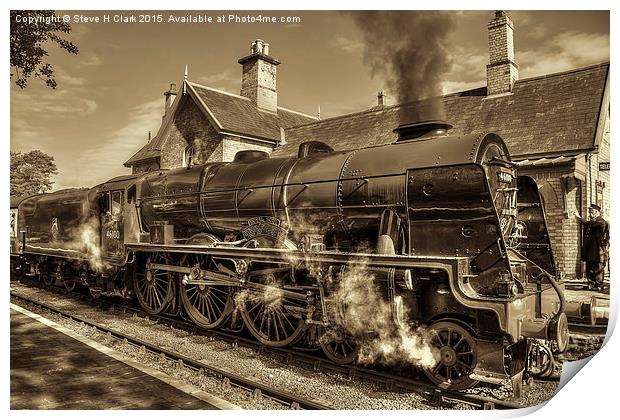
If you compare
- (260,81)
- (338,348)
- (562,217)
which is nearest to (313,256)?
(338,348)

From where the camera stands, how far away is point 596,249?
20.0 ft

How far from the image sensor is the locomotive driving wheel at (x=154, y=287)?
303 inches

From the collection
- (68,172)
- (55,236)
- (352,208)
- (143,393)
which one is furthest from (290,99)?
(55,236)

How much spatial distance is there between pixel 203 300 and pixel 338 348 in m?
2.46

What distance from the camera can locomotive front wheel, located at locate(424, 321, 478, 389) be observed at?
424 cm

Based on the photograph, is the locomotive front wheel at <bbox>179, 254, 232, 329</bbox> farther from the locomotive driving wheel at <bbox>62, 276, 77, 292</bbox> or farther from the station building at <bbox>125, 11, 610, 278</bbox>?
the locomotive driving wheel at <bbox>62, 276, 77, 292</bbox>

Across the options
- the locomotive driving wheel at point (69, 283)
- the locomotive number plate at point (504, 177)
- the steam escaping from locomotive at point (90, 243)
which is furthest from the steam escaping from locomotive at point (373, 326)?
the locomotive driving wheel at point (69, 283)

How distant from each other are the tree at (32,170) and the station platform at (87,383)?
6.84ft

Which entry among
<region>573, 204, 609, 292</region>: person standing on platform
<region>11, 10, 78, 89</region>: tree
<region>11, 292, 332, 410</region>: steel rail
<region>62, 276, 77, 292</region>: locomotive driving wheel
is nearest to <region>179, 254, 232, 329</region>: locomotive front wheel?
<region>11, 292, 332, 410</region>: steel rail

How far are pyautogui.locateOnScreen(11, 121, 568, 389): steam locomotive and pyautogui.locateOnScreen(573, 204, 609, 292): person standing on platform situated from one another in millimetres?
910

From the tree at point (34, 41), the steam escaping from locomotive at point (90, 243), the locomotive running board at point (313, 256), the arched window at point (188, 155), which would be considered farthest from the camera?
the arched window at point (188, 155)

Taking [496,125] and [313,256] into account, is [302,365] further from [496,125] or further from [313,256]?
[496,125]

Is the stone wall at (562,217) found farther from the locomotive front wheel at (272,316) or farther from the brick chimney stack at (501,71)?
the locomotive front wheel at (272,316)

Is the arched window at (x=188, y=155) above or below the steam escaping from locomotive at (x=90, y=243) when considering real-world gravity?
above
